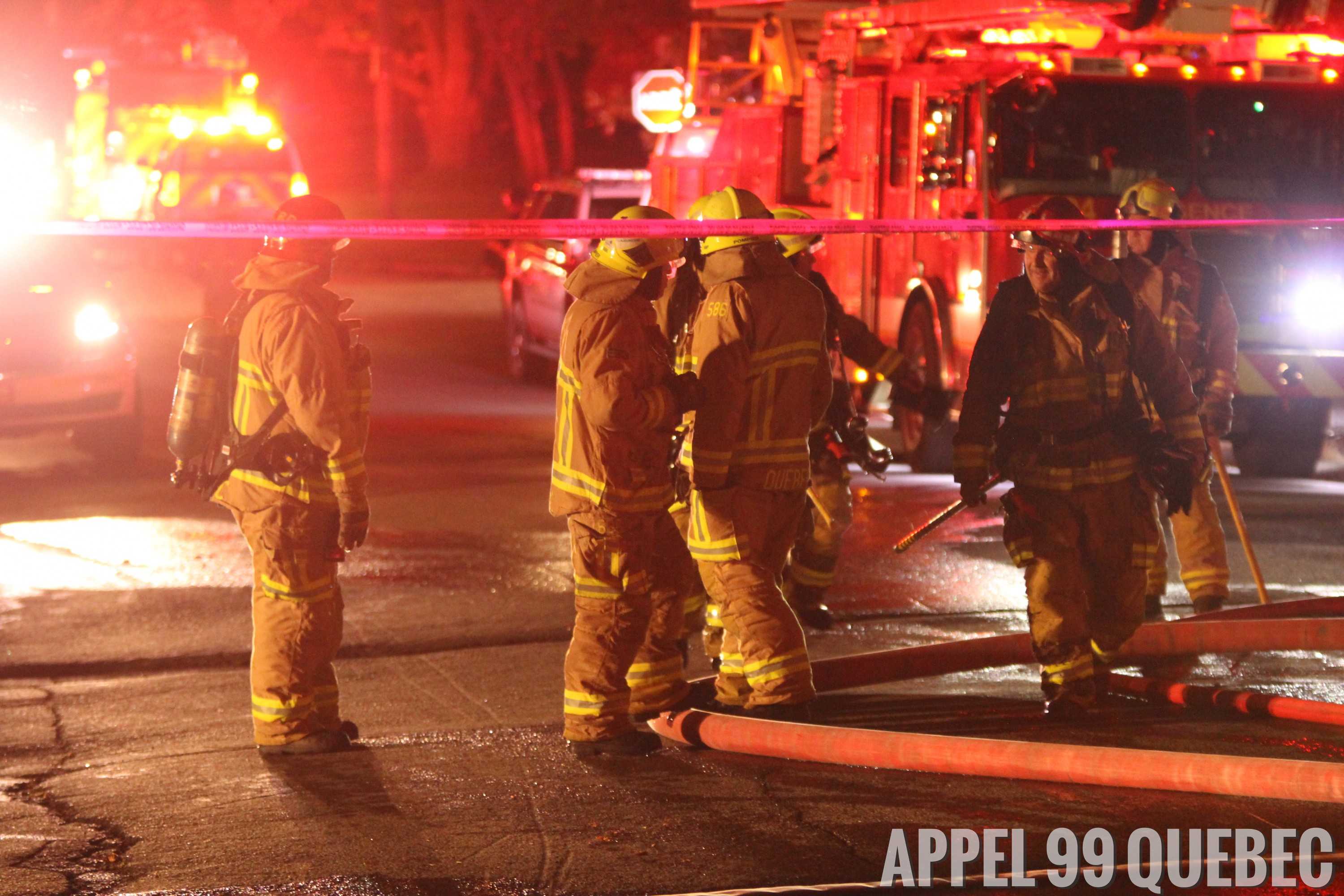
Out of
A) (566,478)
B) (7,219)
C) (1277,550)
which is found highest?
(7,219)

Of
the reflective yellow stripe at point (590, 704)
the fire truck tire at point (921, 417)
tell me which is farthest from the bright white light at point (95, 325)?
the reflective yellow stripe at point (590, 704)

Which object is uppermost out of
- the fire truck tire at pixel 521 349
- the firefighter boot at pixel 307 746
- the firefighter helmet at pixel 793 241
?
the firefighter helmet at pixel 793 241

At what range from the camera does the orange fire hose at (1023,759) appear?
5.16 meters

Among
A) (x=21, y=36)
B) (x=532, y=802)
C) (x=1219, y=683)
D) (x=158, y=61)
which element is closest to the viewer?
(x=532, y=802)

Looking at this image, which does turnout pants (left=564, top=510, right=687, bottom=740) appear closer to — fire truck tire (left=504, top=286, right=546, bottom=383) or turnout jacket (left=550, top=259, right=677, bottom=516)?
turnout jacket (left=550, top=259, right=677, bottom=516)

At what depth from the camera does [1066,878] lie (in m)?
4.68

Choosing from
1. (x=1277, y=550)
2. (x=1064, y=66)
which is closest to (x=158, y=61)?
(x=1064, y=66)

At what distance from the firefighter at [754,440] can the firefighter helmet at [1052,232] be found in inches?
28.9

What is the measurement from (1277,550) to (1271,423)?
3.08 meters

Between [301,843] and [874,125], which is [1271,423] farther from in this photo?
[301,843]

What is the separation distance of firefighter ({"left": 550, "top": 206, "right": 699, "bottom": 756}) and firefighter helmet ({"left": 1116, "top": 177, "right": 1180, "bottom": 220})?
9.76 ft

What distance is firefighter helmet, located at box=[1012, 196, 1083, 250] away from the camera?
6.22m

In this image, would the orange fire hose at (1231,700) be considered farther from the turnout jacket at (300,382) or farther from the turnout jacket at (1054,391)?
the turnout jacket at (300,382)

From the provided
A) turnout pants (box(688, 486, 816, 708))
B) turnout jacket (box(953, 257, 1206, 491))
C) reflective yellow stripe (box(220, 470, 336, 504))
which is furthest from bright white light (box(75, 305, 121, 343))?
turnout jacket (box(953, 257, 1206, 491))
